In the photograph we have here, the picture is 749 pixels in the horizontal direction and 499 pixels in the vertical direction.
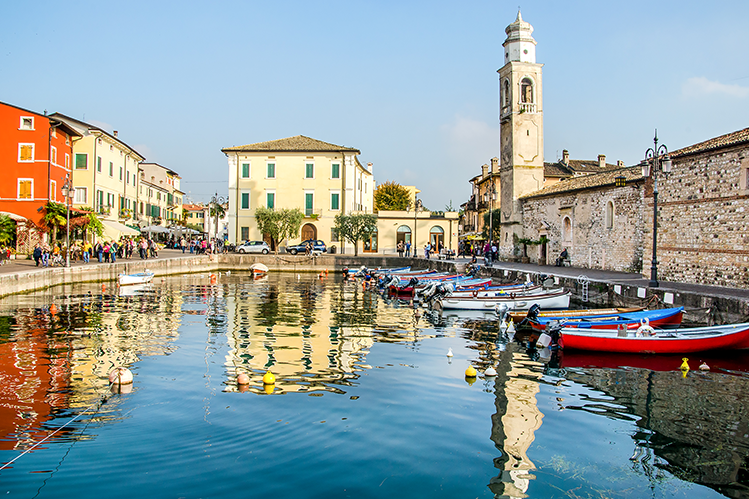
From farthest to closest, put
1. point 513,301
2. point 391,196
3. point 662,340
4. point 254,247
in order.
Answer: point 391,196 → point 254,247 → point 513,301 → point 662,340

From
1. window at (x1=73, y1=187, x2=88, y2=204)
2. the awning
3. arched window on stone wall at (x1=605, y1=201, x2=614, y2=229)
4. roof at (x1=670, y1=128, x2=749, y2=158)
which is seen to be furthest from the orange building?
roof at (x1=670, y1=128, x2=749, y2=158)

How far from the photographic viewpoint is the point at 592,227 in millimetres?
31000

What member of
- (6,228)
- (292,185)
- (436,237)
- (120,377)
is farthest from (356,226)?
(120,377)

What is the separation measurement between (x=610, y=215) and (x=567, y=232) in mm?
4709

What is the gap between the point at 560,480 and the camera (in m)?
6.56

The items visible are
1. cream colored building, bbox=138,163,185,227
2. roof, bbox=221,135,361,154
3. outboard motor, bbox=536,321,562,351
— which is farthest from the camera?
cream colored building, bbox=138,163,185,227

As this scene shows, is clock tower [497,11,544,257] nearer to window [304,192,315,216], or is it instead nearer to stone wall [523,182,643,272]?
stone wall [523,182,643,272]

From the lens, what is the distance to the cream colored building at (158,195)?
189 ft

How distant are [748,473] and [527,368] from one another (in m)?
5.69

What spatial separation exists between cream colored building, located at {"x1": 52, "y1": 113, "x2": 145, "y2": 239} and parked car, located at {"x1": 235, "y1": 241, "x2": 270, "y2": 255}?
373 inches

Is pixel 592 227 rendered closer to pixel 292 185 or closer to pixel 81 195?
pixel 292 185

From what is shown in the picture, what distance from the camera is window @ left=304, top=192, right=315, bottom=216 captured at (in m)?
52.9

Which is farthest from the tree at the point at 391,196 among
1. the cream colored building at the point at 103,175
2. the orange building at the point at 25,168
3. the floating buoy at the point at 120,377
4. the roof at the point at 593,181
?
the floating buoy at the point at 120,377

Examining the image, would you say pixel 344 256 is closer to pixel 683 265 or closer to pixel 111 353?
pixel 683 265
